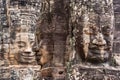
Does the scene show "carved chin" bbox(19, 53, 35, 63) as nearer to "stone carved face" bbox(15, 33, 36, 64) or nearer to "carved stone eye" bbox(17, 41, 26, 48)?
"stone carved face" bbox(15, 33, 36, 64)

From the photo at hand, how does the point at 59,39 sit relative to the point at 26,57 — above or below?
above

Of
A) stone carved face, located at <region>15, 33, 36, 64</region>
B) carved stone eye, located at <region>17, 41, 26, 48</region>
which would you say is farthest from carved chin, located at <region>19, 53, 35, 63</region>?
carved stone eye, located at <region>17, 41, 26, 48</region>

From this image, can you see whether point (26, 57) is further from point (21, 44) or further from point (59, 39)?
point (59, 39)

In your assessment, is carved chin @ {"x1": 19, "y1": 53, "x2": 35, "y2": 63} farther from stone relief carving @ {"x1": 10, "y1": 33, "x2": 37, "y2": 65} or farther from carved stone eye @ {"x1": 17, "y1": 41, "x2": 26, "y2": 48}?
carved stone eye @ {"x1": 17, "y1": 41, "x2": 26, "y2": 48}

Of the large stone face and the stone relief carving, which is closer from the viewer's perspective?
the large stone face

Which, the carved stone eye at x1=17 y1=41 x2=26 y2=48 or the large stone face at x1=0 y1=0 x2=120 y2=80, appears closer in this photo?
the large stone face at x1=0 y1=0 x2=120 y2=80

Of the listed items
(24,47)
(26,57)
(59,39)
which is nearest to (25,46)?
(24,47)

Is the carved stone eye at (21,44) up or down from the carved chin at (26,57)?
up

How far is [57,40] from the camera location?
1009cm

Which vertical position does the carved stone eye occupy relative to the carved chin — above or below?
above

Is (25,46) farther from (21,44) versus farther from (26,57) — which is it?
(26,57)

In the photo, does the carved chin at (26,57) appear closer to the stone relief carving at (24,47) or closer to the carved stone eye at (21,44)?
the stone relief carving at (24,47)

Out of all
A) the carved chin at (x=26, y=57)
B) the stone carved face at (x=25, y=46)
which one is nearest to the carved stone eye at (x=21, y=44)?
the stone carved face at (x=25, y=46)

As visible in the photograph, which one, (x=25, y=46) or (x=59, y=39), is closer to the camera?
(x=25, y=46)
